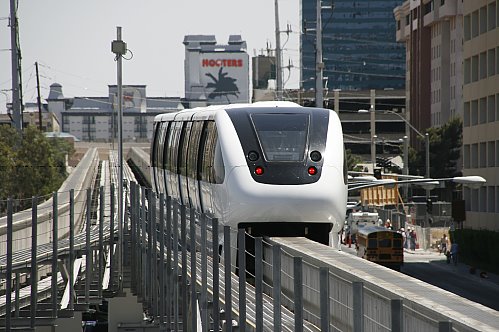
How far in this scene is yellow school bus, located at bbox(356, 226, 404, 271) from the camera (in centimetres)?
6669

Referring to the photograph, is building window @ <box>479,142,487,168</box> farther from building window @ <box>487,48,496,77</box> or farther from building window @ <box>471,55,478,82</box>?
building window @ <box>487,48,496,77</box>

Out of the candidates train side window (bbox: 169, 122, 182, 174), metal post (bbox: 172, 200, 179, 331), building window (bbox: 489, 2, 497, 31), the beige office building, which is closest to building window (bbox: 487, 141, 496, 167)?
the beige office building

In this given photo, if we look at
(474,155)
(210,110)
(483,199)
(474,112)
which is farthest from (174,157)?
(474,155)

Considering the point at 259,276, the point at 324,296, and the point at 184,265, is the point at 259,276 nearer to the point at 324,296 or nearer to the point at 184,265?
the point at 324,296

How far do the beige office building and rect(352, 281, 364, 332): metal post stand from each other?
62689mm

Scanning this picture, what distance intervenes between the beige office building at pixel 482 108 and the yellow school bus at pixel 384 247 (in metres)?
7.34

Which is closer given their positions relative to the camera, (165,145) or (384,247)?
(165,145)

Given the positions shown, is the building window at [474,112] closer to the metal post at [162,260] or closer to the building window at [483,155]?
the building window at [483,155]

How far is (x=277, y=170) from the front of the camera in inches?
946

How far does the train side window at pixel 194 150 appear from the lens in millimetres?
28375

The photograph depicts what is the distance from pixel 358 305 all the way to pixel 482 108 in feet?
222

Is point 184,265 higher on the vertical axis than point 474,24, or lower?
lower

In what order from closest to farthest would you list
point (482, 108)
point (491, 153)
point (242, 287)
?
point (242, 287) → point (491, 153) → point (482, 108)

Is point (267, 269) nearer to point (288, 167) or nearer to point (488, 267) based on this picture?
point (288, 167)
